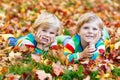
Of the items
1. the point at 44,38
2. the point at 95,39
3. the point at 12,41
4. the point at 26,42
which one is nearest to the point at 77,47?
the point at 95,39

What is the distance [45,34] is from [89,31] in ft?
2.03

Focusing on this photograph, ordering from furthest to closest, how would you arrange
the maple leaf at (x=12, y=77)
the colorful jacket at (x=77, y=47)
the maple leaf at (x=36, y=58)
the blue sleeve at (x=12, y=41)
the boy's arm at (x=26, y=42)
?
the blue sleeve at (x=12, y=41) < the boy's arm at (x=26, y=42) < the colorful jacket at (x=77, y=47) < the maple leaf at (x=36, y=58) < the maple leaf at (x=12, y=77)

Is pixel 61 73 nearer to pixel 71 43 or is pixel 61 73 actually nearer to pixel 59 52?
pixel 59 52

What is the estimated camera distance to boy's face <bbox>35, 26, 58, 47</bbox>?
5.33 meters

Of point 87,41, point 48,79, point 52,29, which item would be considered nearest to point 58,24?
point 52,29

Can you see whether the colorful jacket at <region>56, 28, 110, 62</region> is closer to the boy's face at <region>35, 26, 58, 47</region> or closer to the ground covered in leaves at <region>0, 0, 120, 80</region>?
the ground covered in leaves at <region>0, 0, 120, 80</region>

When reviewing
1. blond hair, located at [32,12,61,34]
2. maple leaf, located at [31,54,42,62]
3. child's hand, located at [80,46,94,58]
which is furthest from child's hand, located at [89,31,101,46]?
maple leaf, located at [31,54,42,62]

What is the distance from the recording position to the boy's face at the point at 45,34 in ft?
17.5

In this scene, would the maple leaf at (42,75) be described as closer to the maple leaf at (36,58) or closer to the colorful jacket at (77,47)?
the maple leaf at (36,58)

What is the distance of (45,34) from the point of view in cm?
532

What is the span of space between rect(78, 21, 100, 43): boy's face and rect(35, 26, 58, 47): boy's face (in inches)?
15.6

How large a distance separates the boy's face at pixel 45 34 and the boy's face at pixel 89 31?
396 millimetres

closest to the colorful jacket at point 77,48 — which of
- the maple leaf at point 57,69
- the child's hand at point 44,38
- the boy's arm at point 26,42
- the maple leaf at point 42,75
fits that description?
the child's hand at point 44,38

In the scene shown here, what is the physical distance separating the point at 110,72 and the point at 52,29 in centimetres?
111
